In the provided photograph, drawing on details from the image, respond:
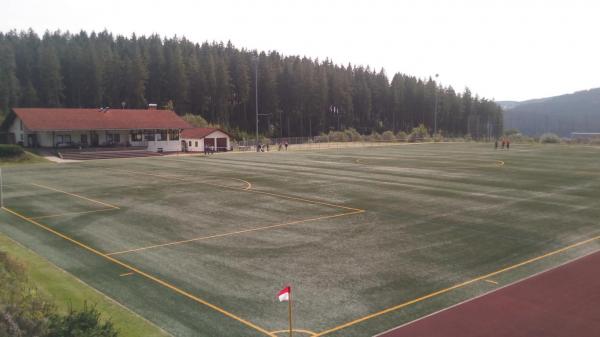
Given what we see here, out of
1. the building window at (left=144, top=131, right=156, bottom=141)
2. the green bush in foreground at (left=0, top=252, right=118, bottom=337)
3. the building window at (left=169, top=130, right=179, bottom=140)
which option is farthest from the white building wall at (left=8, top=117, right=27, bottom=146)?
the green bush in foreground at (left=0, top=252, right=118, bottom=337)

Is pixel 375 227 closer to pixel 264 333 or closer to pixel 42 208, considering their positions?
pixel 264 333

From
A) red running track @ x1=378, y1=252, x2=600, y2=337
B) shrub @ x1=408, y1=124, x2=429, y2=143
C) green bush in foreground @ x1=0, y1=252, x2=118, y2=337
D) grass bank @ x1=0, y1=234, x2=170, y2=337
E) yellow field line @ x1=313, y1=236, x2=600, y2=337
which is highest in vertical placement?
shrub @ x1=408, y1=124, x2=429, y2=143

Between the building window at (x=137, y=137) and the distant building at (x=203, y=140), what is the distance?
7.59 meters

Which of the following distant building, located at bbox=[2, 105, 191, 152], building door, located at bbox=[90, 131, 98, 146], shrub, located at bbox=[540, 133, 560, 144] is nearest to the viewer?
distant building, located at bbox=[2, 105, 191, 152]

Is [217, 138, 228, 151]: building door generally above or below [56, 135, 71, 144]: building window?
below

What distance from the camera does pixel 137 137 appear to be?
84.8 meters

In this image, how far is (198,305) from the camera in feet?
43.4

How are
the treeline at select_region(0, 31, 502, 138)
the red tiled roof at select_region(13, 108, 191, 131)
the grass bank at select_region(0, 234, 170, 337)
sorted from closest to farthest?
the grass bank at select_region(0, 234, 170, 337)
the red tiled roof at select_region(13, 108, 191, 131)
the treeline at select_region(0, 31, 502, 138)

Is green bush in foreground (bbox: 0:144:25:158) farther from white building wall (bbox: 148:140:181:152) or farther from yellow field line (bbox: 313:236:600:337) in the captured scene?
yellow field line (bbox: 313:236:600:337)

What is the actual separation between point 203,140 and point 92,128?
17.8 metres

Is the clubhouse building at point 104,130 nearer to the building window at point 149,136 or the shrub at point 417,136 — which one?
the building window at point 149,136

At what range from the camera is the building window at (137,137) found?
276ft

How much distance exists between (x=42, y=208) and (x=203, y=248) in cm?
1462

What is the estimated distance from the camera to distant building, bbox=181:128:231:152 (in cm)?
8156
